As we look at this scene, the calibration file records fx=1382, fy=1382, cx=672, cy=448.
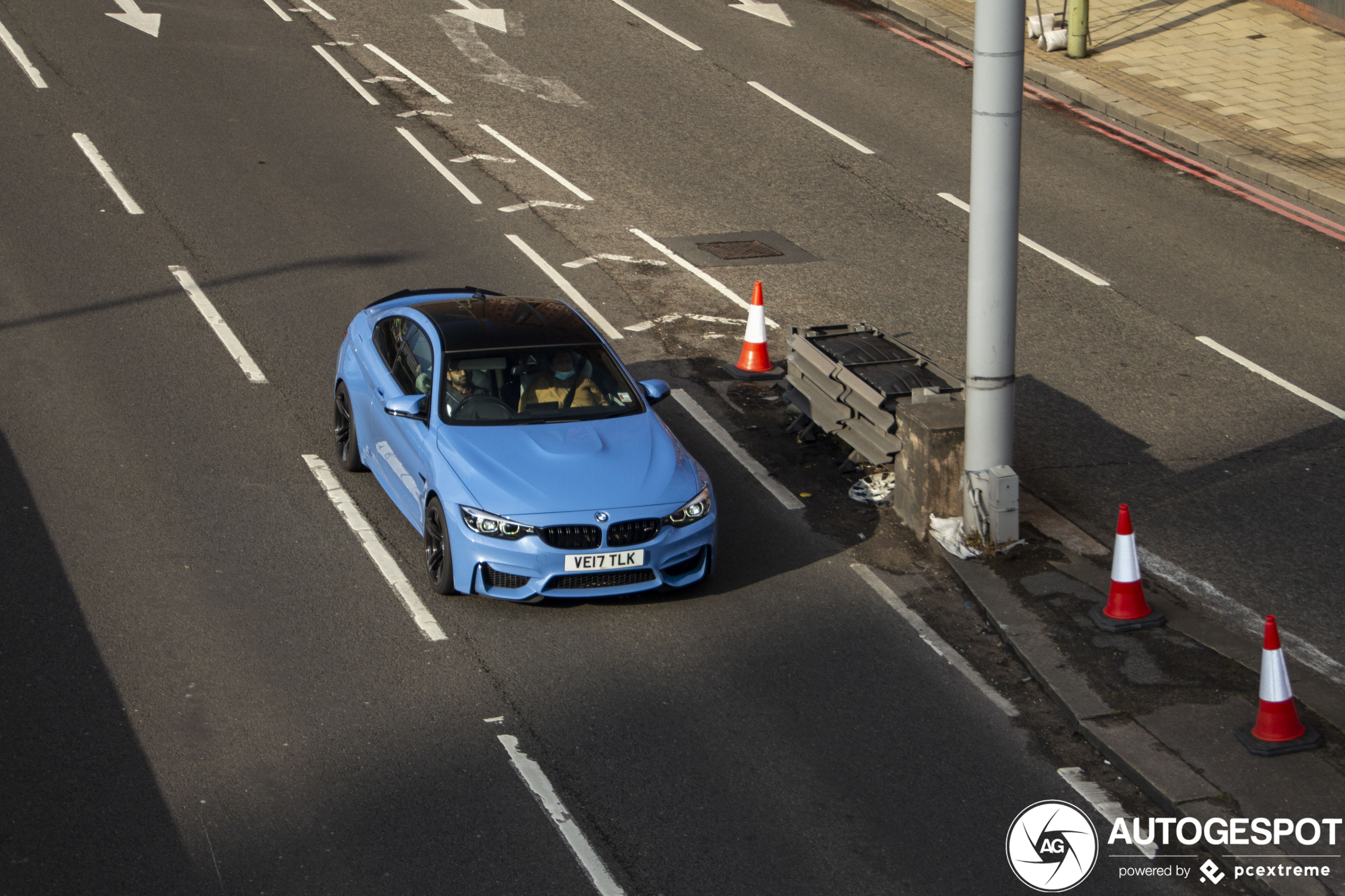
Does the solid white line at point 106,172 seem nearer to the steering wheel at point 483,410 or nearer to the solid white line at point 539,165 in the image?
the solid white line at point 539,165

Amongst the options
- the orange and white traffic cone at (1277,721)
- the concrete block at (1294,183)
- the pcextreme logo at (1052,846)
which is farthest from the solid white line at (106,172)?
the concrete block at (1294,183)

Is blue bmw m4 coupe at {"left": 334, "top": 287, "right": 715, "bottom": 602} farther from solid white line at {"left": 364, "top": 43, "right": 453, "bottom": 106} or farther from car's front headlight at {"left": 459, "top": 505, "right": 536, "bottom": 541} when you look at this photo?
solid white line at {"left": 364, "top": 43, "right": 453, "bottom": 106}

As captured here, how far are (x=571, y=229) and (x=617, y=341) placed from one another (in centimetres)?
332

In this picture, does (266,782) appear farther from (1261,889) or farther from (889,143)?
(889,143)

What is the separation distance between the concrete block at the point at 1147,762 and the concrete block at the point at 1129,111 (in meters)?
14.8

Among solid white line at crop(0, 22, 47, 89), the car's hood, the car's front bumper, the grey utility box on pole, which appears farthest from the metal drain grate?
solid white line at crop(0, 22, 47, 89)

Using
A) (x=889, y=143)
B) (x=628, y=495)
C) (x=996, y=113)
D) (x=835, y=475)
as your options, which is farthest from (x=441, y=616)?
(x=889, y=143)

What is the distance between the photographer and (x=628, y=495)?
880 centimetres

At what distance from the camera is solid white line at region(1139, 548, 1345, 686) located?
8406 mm

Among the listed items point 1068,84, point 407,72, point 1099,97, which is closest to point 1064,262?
point 1099,97

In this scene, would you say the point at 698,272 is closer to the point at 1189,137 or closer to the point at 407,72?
the point at 1189,137

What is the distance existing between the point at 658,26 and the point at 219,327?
13378 millimetres

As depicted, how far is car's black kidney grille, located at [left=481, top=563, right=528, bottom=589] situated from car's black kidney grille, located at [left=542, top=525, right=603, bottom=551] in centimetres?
30

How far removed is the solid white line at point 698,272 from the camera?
14773mm
